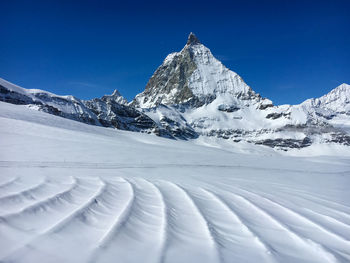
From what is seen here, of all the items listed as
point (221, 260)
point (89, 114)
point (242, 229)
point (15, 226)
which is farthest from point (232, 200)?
point (89, 114)

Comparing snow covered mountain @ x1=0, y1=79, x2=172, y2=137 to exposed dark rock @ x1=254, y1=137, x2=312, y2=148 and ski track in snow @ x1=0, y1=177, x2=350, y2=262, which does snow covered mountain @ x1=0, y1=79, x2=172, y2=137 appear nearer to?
ski track in snow @ x1=0, y1=177, x2=350, y2=262

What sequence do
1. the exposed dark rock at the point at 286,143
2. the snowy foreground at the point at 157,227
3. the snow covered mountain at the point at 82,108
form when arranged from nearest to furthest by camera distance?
the snowy foreground at the point at 157,227 → the snow covered mountain at the point at 82,108 → the exposed dark rock at the point at 286,143

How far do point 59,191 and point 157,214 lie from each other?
1724 mm

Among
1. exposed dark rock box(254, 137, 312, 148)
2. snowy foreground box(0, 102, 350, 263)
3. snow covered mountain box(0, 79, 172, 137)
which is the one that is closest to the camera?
snowy foreground box(0, 102, 350, 263)

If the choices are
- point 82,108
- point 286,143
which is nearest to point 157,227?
point 82,108

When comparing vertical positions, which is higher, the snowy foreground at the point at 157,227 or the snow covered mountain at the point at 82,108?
the snow covered mountain at the point at 82,108

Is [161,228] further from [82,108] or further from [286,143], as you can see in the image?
[286,143]

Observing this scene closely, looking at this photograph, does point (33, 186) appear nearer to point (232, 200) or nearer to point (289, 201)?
point (232, 200)

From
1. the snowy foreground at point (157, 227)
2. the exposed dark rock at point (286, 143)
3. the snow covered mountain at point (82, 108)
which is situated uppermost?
the exposed dark rock at point (286, 143)

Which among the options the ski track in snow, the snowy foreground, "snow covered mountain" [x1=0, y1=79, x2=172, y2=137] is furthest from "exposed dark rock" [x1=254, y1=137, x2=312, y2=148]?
the ski track in snow

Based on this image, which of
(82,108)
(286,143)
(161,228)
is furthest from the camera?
(286,143)

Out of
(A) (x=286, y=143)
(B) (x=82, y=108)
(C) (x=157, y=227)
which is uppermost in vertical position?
(A) (x=286, y=143)

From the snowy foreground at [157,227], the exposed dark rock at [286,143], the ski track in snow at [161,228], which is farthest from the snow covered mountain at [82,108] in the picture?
the exposed dark rock at [286,143]

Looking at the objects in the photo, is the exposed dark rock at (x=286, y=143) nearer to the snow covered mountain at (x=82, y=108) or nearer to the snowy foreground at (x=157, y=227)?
the snow covered mountain at (x=82, y=108)
